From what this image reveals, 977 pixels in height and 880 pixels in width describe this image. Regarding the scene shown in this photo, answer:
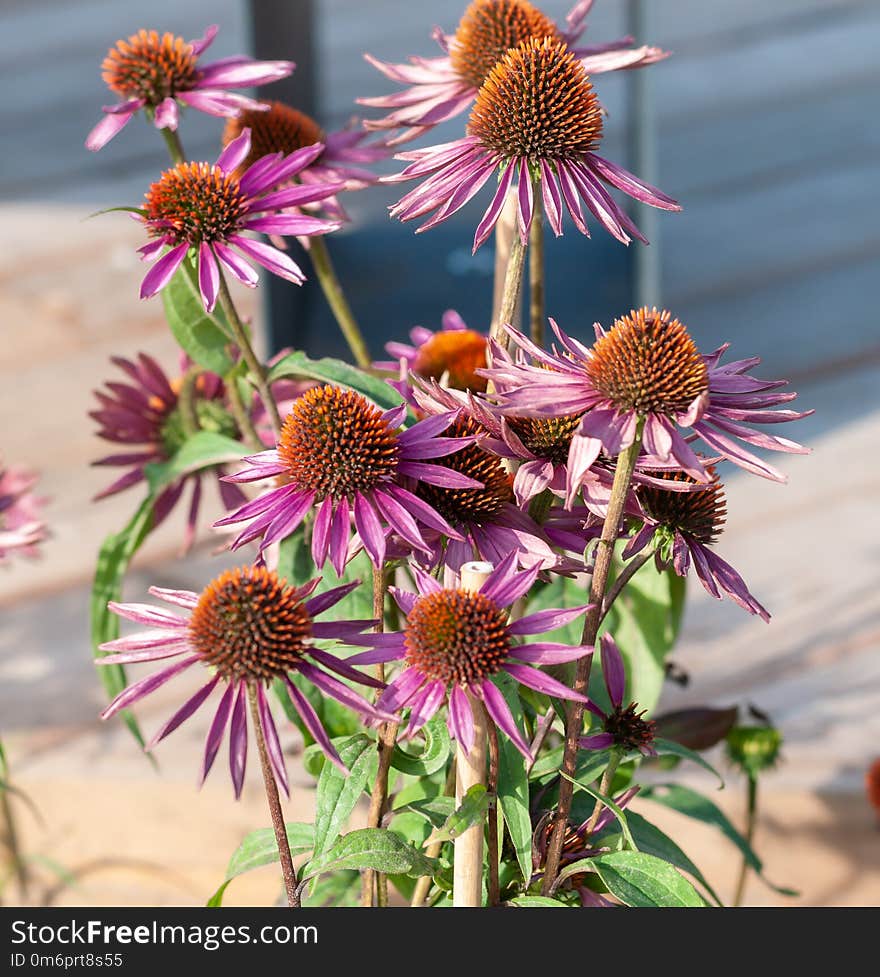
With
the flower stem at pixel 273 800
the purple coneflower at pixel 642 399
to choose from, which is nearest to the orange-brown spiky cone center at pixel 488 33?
the purple coneflower at pixel 642 399

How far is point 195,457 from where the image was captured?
1.98ft

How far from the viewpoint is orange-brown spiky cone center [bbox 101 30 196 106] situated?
0.56 m

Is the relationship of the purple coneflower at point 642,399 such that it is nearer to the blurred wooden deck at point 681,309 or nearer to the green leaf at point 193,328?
the green leaf at point 193,328

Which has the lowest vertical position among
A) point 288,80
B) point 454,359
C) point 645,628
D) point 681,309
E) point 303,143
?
point 645,628

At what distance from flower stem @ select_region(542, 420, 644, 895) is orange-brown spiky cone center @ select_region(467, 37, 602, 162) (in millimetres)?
117

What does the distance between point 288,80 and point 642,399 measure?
0.98 meters

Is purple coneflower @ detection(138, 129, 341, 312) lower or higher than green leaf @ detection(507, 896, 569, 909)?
higher

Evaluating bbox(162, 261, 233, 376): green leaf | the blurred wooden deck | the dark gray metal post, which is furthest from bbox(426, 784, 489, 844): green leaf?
the dark gray metal post

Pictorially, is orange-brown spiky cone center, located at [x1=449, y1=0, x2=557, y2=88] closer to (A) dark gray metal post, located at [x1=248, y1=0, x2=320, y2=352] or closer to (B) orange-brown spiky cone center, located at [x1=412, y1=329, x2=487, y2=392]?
(B) orange-brown spiky cone center, located at [x1=412, y1=329, x2=487, y2=392]

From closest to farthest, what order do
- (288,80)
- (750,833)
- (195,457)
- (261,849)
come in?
(261,849) → (195,457) → (750,833) → (288,80)

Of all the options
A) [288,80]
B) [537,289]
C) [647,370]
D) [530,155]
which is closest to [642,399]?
[647,370]

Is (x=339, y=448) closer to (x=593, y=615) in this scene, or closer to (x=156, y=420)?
(x=593, y=615)
